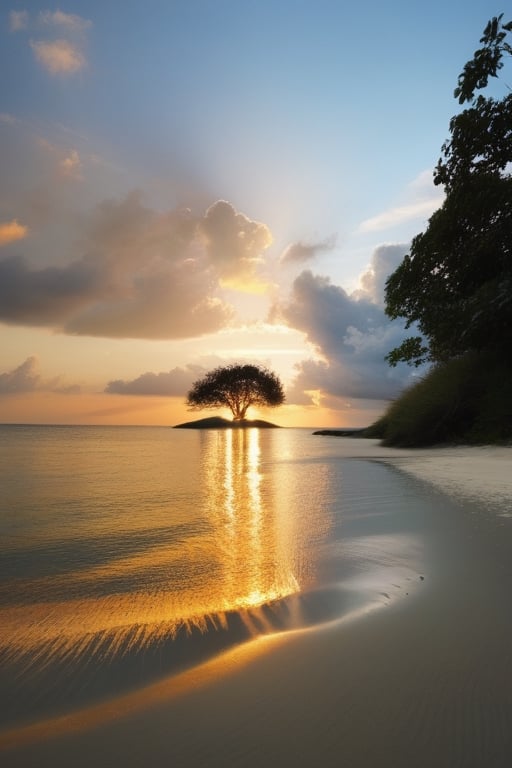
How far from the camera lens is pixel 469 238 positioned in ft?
38.3

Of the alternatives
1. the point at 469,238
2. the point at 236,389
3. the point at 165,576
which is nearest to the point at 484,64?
the point at 469,238

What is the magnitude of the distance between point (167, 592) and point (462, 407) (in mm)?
11127

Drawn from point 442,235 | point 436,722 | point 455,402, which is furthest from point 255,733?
point 442,235

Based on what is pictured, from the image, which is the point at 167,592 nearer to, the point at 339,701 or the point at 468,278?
the point at 339,701

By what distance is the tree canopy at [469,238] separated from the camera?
10705 millimetres

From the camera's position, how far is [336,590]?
199 cm

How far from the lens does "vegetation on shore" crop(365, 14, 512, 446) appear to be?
10.6 m

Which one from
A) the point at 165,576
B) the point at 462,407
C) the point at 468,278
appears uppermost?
the point at 468,278

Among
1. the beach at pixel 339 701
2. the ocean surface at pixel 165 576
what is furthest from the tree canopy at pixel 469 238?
the beach at pixel 339 701

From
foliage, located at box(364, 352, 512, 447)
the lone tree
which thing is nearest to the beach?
foliage, located at box(364, 352, 512, 447)

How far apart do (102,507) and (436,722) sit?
380 cm

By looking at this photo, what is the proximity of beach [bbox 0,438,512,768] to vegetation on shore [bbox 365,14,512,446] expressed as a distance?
9.52 metres

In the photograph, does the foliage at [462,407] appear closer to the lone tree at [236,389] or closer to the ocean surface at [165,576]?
the ocean surface at [165,576]

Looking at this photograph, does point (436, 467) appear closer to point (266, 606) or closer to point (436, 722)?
point (266, 606)
